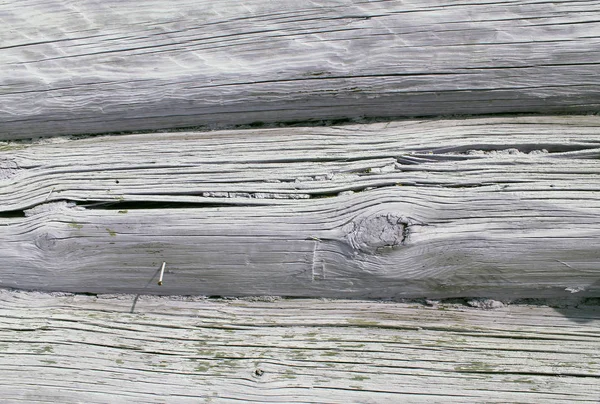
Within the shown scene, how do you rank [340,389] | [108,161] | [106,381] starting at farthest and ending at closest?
1. [108,161]
2. [106,381]
3. [340,389]

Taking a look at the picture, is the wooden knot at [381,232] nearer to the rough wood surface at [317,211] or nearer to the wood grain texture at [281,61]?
the rough wood surface at [317,211]

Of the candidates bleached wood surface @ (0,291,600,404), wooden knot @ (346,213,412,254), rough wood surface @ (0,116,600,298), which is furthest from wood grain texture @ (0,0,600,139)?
bleached wood surface @ (0,291,600,404)

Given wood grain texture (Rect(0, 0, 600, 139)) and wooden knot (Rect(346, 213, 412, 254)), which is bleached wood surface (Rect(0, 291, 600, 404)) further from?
wood grain texture (Rect(0, 0, 600, 139))

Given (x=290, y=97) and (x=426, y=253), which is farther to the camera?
(x=290, y=97)

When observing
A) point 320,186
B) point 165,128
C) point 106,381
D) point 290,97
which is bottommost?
point 106,381

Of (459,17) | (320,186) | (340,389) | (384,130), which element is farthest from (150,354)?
(459,17)

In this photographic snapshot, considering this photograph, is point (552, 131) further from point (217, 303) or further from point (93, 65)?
point (93, 65)

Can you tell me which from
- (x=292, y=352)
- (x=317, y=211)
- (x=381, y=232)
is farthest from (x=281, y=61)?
(x=292, y=352)
